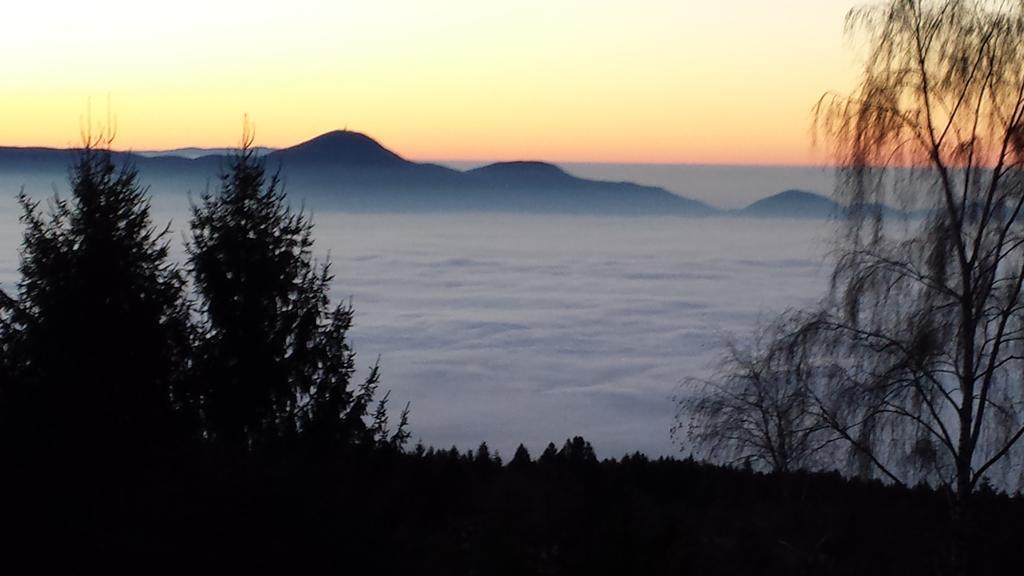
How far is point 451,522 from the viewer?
13.8 meters

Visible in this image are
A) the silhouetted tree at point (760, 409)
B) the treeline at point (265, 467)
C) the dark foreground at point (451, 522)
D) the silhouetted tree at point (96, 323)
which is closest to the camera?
the dark foreground at point (451, 522)

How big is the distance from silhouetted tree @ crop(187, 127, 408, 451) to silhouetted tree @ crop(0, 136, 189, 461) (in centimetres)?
110

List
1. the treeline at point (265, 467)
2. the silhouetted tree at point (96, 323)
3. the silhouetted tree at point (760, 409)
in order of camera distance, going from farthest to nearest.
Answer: the silhouetted tree at point (760, 409), the silhouetted tree at point (96, 323), the treeline at point (265, 467)

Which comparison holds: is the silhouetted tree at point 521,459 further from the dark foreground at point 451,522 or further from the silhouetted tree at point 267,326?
the silhouetted tree at point 267,326

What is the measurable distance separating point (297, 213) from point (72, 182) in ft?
13.7

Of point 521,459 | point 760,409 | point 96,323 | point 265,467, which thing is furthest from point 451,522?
point 760,409

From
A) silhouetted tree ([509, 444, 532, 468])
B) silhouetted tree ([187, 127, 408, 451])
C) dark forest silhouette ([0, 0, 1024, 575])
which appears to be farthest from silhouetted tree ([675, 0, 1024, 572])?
silhouetted tree ([187, 127, 408, 451])

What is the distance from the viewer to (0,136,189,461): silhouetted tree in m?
12.7

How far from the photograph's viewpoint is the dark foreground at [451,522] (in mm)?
8148

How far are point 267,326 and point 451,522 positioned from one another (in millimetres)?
7572

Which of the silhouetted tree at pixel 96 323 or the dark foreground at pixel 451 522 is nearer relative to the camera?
the dark foreground at pixel 451 522

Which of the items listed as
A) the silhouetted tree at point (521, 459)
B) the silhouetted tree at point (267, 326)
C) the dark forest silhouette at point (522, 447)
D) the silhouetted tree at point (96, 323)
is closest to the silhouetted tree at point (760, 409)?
the dark forest silhouette at point (522, 447)

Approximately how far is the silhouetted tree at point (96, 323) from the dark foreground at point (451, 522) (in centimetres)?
224

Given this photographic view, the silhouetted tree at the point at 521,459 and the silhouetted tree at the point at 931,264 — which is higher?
the silhouetted tree at the point at 931,264
